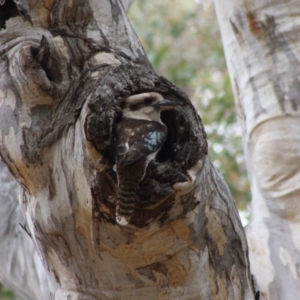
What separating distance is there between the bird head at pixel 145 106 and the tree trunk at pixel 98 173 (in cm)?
1

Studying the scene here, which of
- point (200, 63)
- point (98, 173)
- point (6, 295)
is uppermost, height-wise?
point (200, 63)

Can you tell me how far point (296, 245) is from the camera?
4.11 feet

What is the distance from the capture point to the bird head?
785mm

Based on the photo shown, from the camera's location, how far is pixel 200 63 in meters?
4.12

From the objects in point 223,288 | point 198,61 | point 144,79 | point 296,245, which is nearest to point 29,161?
point 144,79

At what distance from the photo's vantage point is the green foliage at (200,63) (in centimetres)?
335

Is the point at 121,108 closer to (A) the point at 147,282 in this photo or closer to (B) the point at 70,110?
(B) the point at 70,110


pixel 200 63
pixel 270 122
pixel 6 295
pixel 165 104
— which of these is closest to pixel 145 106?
pixel 165 104

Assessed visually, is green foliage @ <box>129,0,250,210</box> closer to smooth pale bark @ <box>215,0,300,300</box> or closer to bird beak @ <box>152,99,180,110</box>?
smooth pale bark @ <box>215,0,300,300</box>

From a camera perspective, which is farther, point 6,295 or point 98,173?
point 6,295

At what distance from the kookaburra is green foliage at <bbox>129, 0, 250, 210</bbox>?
231 centimetres

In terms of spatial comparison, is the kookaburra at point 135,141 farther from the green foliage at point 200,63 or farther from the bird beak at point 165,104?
the green foliage at point 200,63

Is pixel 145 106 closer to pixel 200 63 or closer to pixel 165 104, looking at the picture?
pixel 165 104

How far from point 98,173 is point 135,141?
0.25ft
